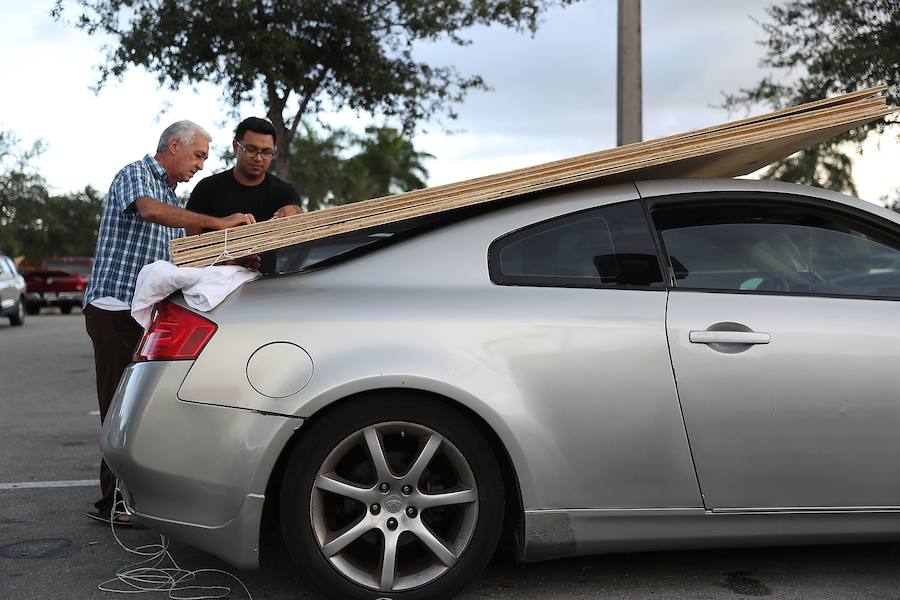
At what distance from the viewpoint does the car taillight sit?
3.42m

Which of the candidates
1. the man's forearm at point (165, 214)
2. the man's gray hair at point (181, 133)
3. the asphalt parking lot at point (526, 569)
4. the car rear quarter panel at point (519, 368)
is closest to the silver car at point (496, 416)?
the car rear quarter panel at point (519, 368)

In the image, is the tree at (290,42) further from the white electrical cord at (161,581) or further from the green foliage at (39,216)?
the green foliage at (39,216)

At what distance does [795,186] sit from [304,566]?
7.35 ft

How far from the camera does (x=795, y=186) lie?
3805 millimetres

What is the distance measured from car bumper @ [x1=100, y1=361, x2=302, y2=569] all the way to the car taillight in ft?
0.16

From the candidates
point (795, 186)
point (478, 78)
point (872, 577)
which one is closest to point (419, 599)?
point (872, 577)

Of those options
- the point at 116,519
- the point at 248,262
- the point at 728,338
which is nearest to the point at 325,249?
the point at 248,262

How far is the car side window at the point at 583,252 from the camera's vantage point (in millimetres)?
3566

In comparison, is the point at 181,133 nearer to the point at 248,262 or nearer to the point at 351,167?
the point at 248,262

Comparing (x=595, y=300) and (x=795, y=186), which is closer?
(x=595, y=300)

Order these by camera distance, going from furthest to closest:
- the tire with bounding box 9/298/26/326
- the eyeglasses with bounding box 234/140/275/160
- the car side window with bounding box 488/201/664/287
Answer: the tire with bounding box 9/298/26/326
the eyeglasses with bounding box 234/140/275/160
the car side window with bounding box 488/201/664/287

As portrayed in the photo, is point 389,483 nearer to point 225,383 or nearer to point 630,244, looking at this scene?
point 225,383

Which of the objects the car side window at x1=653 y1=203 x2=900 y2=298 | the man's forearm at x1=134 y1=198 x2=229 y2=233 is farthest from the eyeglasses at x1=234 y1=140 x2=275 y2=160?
the car side window at x1=653 y1=203 x2=900 y2=298

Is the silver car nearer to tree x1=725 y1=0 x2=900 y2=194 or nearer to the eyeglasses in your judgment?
the eyeglasses
